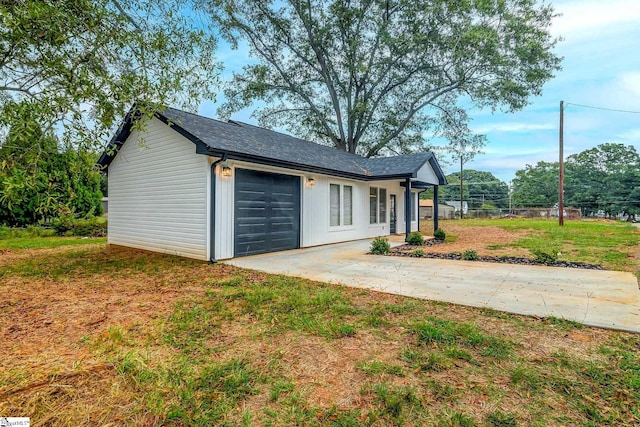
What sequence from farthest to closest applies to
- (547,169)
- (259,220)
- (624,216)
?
(547,169), (624,216), (259,220)

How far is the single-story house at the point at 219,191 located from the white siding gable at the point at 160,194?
1.0 inches

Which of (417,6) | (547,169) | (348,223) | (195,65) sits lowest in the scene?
(348,223)

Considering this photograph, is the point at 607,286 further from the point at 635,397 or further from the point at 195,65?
the point at 195,65

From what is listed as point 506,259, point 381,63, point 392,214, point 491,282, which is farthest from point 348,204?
point 381,63

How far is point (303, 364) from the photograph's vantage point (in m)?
2.58

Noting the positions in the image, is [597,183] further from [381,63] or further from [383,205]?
[383,205]

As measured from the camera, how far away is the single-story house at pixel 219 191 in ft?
23.8

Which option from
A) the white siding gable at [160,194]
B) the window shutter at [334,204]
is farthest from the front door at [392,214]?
the white siding gable at [160,194]

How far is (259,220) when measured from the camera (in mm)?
8211

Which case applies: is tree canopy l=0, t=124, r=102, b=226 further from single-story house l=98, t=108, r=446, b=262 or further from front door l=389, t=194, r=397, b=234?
front door l=389, t=194, r=397, b=234

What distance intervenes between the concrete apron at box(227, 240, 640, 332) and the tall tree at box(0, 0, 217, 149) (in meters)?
3.84

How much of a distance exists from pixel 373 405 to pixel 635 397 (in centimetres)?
182

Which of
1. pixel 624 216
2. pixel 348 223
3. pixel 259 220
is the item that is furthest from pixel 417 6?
pixel 624 216

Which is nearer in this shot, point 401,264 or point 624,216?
point 401,264
